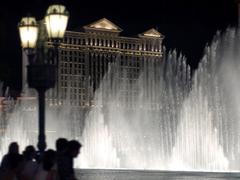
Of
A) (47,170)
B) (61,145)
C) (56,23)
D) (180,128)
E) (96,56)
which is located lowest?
(180,128)

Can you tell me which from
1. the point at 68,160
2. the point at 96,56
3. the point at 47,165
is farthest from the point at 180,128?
the point at 96,56

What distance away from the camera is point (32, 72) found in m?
13.1

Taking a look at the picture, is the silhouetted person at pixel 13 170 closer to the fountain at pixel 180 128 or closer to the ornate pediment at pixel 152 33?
the fountain at pixel 180 128

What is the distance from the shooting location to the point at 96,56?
76.9 meters

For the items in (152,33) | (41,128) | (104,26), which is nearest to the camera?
(41,128)

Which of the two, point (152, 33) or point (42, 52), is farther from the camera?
point (152, 33)

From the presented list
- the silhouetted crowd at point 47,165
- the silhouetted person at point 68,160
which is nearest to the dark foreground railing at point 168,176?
the silhouetted crowd at point 47,165

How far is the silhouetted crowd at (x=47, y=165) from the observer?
8145mm

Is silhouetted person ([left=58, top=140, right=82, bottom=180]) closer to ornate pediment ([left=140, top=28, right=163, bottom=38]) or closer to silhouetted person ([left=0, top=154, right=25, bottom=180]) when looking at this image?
silhouetted person ([left=0, top=154, right=25, bottom=180])

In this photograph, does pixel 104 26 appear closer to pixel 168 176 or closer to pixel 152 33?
pixel 152 33

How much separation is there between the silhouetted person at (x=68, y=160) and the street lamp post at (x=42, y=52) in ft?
12.2

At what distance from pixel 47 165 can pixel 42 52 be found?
5299mm

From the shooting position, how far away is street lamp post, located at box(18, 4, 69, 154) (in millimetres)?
12913

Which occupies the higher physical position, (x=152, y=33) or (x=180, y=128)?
(x=152, y=33)
